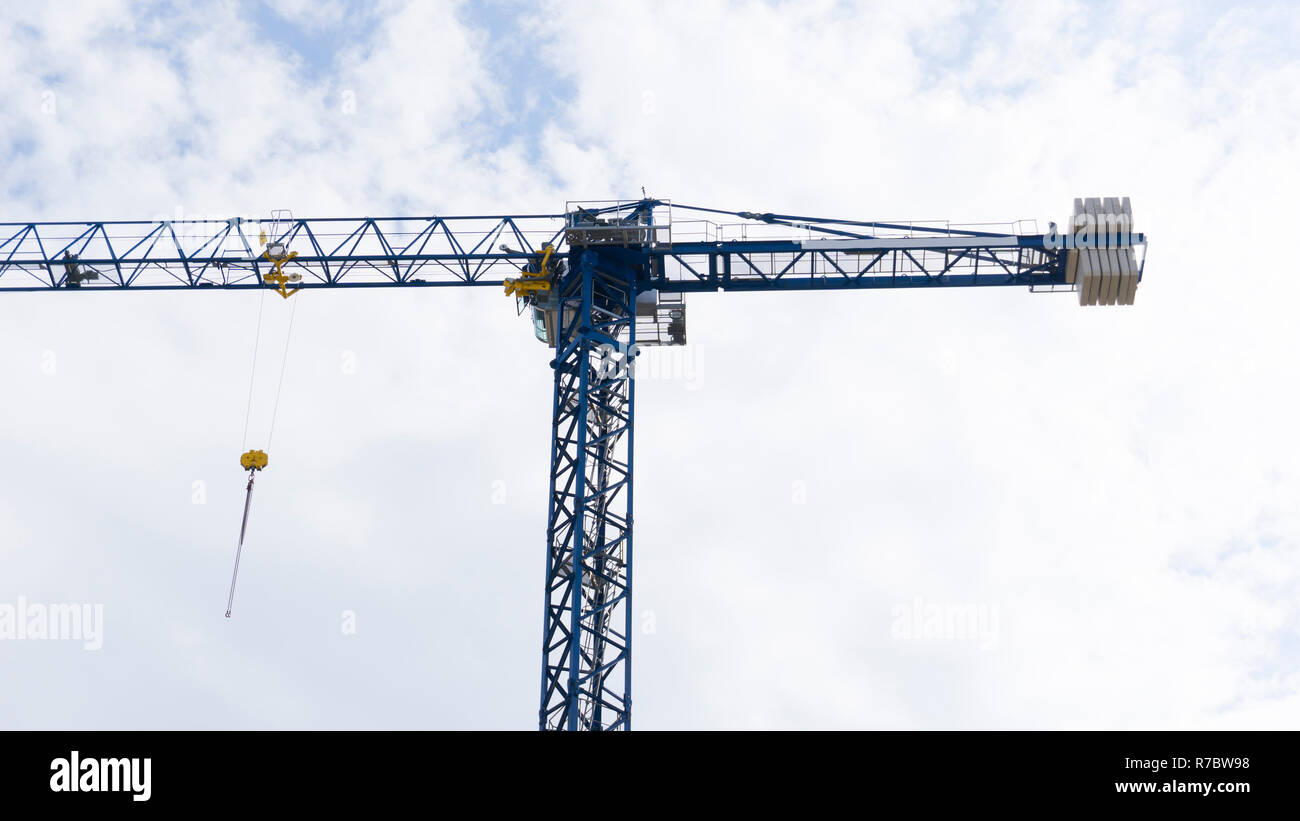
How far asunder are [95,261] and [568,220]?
16.0 m

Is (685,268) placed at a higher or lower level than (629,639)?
higher

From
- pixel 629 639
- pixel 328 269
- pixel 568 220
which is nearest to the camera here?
pixel 629 639

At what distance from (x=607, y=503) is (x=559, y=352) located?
519 centimetres

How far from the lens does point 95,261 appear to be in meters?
49.7
